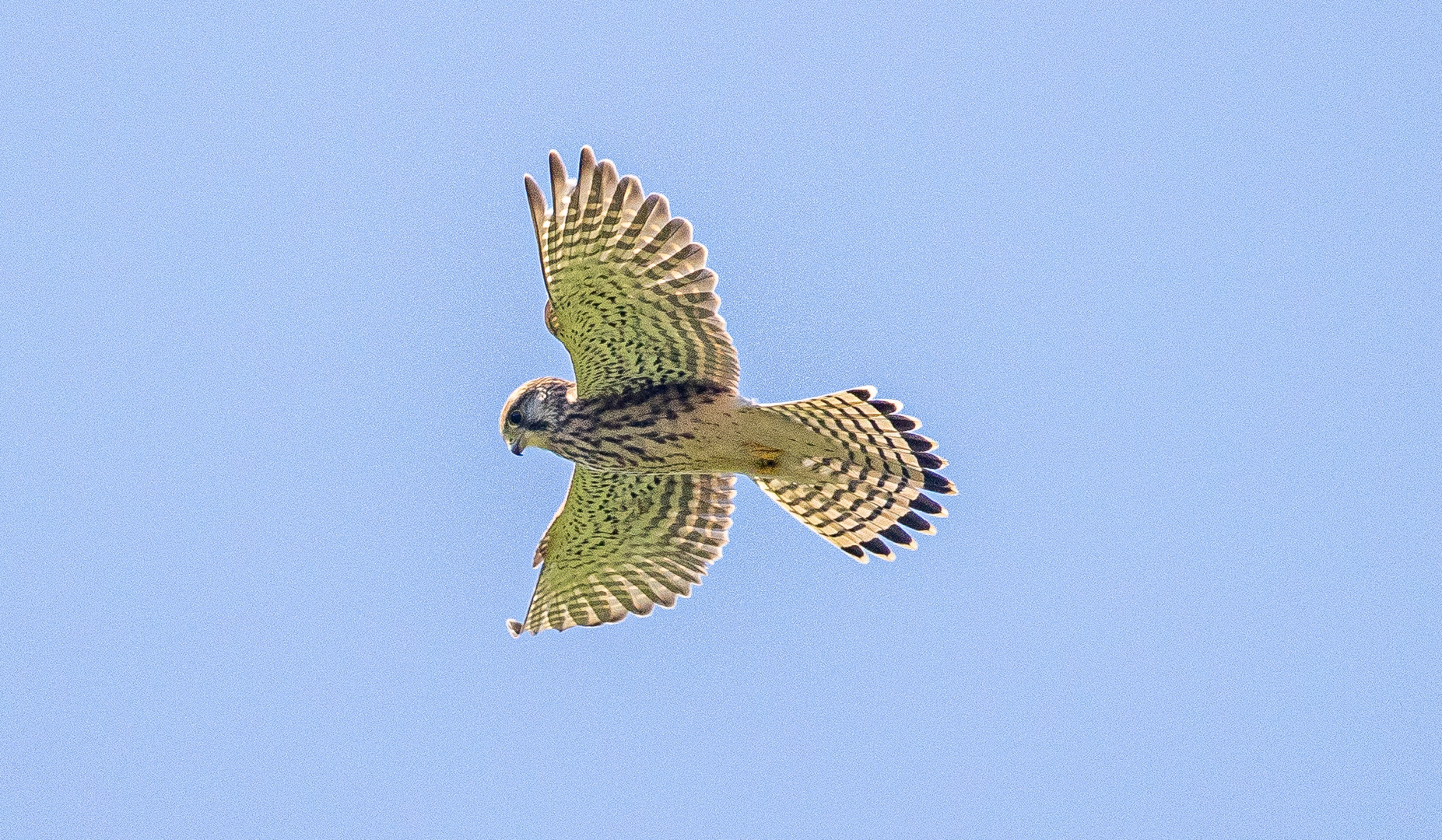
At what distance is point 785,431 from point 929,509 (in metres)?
1.12

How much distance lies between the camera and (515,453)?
1072 centimetres

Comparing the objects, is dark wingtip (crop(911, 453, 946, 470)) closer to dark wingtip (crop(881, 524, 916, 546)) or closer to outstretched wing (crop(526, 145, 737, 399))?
dark wingtip (crop(881, 524, 916, 546))

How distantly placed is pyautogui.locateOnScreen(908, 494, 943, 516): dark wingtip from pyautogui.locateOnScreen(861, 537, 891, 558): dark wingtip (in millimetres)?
351

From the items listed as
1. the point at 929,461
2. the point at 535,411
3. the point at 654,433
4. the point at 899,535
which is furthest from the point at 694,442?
the point at 899,535

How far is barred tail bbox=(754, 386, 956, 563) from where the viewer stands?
400 inches

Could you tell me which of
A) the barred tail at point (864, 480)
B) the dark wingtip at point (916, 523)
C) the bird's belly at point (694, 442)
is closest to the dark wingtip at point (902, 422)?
the barred tail at point (864, 480)

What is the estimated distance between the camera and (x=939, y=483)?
419 inches

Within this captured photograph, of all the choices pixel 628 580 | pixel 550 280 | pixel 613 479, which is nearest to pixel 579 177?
pixel 550 280

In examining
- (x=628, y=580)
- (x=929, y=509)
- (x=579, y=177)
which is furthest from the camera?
(x=628, y=580)

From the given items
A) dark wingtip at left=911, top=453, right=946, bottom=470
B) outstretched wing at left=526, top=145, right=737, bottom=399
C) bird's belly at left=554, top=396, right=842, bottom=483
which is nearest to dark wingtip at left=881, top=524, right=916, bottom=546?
dark wingtip at left=911, top=453, right=946, bottom=470

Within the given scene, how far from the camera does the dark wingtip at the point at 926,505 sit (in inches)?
425

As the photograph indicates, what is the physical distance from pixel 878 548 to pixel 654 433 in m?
1.69

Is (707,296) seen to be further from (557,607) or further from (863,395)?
(557,607)

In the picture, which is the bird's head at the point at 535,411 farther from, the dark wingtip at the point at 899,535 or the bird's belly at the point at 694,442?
the dark wingtip at the point at 899,535
